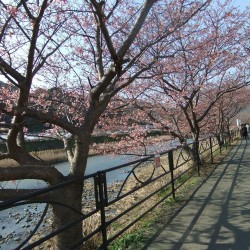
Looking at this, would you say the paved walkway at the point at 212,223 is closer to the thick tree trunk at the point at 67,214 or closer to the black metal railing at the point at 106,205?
the black metal railing at the point at 106,205

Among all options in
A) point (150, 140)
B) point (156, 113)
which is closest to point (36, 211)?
point (150, 140)

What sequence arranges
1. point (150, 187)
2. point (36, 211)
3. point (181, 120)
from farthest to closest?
point (181, 120)
point (36, 211)
point (150, 187)

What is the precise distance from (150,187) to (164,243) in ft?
29.3

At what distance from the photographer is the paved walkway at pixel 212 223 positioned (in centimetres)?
480

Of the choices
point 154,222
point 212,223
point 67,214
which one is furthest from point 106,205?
point 212,223

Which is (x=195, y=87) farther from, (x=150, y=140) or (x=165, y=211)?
(x=165, y=211)

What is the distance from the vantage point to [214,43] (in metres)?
13.0

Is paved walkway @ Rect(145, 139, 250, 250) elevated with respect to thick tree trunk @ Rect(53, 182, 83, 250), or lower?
lower

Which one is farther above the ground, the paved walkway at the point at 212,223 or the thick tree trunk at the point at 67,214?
the thick tree trunk at the point at 67,214

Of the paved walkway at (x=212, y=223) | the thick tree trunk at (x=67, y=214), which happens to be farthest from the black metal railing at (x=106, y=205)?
the paved walkway at (x=212, y=223)

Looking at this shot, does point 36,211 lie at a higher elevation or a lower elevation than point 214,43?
lower

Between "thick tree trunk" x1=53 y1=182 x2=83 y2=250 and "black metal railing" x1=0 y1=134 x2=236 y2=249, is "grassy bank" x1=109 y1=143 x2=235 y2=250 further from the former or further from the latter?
"thick tree trunk" x1=53 y1=182 x2=83 y2=250

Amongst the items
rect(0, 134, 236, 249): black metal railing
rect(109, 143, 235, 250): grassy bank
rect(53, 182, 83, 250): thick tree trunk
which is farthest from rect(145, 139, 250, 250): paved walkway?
rect(53, 182, 83, 250): thick tree trunk

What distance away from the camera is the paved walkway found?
480cm
